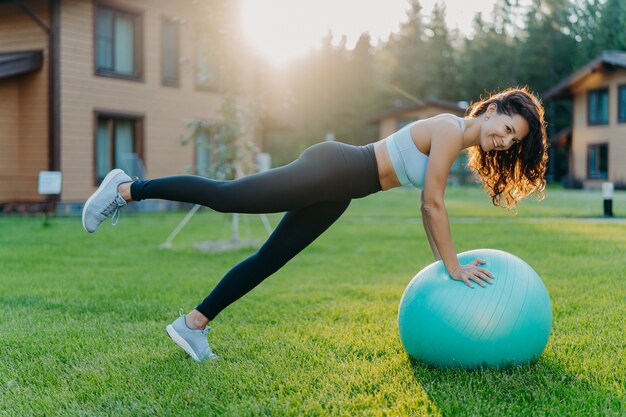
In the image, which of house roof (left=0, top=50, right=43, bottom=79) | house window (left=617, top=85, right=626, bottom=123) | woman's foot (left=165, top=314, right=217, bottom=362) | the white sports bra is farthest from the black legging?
house window (left=617, top=85, right=626, bottom=123)

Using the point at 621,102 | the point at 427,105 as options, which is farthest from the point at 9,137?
the point at 621,102

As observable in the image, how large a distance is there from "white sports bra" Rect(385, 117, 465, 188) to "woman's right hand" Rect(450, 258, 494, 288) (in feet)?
1.71

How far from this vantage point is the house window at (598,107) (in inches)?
1165

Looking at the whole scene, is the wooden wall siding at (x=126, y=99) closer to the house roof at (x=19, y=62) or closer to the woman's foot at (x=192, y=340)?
the house roof at (x=19, y=62)

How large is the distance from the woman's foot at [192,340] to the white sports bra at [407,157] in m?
1.52

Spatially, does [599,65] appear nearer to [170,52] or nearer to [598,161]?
[598,161]

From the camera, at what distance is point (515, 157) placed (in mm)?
3842

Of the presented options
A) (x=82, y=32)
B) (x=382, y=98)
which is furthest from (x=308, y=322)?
(x=382, y=98)

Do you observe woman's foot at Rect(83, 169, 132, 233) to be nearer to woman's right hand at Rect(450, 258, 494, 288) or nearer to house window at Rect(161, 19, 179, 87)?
woman's right hand at Rect(450, 258, 494, 288)

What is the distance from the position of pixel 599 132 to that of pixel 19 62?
2485 centimetres

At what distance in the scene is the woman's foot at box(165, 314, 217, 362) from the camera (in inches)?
153

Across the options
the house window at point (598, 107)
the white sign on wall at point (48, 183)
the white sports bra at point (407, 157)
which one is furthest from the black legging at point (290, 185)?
the house window at point (598, 107)

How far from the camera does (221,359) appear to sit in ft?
12.8

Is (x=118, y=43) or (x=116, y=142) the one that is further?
(x=116, y=142)
